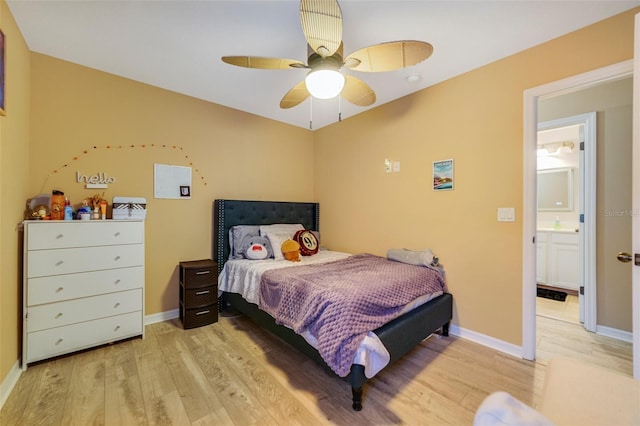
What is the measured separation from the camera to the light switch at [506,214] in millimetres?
2238

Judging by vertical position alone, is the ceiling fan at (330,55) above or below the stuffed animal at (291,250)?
above

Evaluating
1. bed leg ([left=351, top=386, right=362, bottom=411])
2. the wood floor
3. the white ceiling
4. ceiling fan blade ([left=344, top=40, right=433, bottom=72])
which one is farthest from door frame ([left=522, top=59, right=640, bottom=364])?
bed leg ([left=351, top=386, right=362, bottom=411])

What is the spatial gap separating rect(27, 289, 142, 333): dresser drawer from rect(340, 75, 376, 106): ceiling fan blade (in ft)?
8.31

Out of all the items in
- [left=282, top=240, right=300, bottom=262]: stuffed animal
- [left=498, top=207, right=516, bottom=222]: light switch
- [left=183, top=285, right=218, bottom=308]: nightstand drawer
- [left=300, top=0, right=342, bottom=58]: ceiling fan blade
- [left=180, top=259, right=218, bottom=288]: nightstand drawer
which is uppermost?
[left=300, top=0, right=342, bottom=58]: ceiling fan blade

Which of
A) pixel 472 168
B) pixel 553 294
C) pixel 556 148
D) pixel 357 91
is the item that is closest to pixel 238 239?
pixel 357 91

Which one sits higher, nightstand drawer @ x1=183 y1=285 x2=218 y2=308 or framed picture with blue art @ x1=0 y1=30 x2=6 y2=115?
framed picture with blue art @ x1=0 y1=30 x2=6 y2=115

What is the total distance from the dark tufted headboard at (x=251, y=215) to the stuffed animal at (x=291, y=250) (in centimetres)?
70

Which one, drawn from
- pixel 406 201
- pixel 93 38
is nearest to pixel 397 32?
pixel 406 201

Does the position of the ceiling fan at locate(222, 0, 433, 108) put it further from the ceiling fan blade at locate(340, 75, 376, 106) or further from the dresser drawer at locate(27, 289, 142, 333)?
the dresser drawer at locate(27, 289, 142, 333)

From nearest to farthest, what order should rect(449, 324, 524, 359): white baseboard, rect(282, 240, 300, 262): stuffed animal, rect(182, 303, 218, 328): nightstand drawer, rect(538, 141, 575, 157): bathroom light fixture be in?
rect(449, 324, 524, 359): white baseboard < rect(182, 303, 218, 328): nightstand drawer < rect(282, 240, 300, 262): stuffed animal < rect(538, 141, 575, 157): bathroom light fixture

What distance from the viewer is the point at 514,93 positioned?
2.24m

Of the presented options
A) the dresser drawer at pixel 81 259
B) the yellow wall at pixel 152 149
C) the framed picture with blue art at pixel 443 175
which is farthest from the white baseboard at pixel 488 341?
the dresser drawer at pixel 81 259

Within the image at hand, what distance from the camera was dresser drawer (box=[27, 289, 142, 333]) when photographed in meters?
2.00

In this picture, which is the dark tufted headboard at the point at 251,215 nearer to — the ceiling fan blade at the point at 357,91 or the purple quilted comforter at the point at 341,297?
the purple quilted comforter at the point at 341,297
